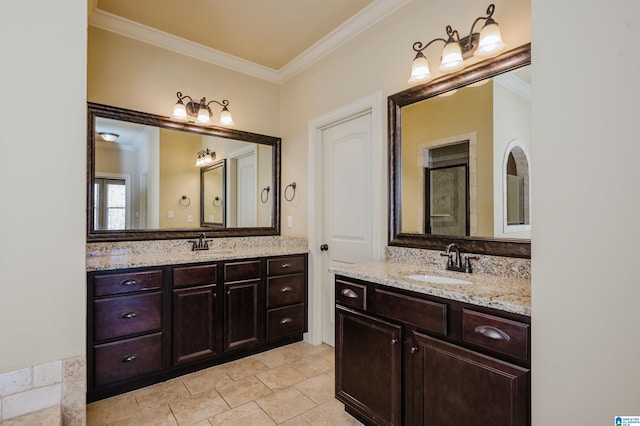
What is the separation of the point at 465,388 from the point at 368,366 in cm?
56

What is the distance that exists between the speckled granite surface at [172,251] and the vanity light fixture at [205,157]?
78 centimetres

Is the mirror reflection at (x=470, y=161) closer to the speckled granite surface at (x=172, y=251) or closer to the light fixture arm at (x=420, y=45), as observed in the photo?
the light fixture arm at (x=420, y=45)

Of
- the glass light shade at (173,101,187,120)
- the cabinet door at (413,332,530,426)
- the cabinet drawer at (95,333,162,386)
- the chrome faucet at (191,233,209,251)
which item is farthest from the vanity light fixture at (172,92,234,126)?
the cabinet door at (413,332,530,426)

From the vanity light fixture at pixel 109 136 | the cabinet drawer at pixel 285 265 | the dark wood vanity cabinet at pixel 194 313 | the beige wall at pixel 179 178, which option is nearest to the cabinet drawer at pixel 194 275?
the dark wood vanity cabinet at pixel 194 313

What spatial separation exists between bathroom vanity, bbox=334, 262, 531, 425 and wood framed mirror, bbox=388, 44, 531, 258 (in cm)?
28

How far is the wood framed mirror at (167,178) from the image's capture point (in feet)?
8.41

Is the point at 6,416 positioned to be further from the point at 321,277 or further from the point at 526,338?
the point at 321,277

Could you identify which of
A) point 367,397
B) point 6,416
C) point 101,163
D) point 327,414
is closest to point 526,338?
point 367,397

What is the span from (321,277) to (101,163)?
2.18 metres

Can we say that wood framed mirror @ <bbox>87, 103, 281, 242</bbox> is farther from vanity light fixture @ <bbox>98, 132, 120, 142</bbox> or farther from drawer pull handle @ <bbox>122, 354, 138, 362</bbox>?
drawer pull handle @ <bbox>122, 354, 138, 362</bbox>

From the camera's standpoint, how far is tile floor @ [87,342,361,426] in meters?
1.92

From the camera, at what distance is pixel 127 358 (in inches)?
85.2

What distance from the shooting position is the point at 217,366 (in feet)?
8.56

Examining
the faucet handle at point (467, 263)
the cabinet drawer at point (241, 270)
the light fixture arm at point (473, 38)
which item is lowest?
the cabinet drawer at point (241, 270)
